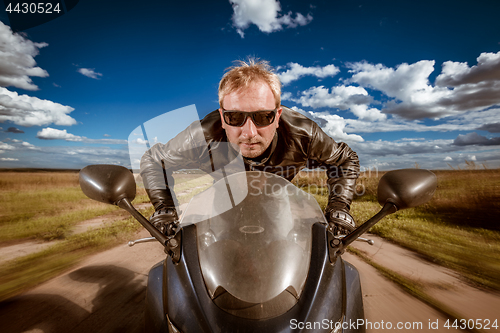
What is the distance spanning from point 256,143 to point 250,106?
36 centimetres

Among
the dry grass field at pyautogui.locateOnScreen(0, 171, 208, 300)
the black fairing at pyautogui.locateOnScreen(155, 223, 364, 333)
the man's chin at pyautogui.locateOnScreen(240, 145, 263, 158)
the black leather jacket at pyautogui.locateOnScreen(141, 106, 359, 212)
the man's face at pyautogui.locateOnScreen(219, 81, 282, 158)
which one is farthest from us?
the dry grass field at pyautogui.locateOnScreen(0, 171, 208, 300)

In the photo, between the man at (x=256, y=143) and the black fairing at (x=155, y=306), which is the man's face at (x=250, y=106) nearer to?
the man at (x=256, y=143)

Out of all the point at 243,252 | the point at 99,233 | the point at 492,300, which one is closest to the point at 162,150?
the point at 243,252

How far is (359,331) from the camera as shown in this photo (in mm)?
908

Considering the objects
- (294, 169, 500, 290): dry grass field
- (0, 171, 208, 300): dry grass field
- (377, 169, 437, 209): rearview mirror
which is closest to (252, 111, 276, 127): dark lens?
(0, 171, 208, 300): dry grass field

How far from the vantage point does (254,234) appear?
33.8 inches

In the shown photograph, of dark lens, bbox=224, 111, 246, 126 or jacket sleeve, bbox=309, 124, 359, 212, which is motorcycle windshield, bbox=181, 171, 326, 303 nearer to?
dark lens, bbox=224, 111, 246, 126

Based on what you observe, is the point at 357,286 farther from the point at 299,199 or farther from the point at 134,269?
the point at 134,269

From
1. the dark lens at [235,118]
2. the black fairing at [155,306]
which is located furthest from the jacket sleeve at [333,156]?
the black fairing at [155,306]

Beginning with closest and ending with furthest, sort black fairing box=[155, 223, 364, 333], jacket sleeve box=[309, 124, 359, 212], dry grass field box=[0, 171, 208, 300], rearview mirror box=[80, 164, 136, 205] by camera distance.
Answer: black fairing box=[155, 223, 364, 333]
rearview mirror box=[80, 164, 136, 205]
jacket sleeve box=[309, 124, 359, 212]
dry grass field box=[0, 171, 208, 300]

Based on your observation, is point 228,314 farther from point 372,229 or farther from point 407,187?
point 372,229

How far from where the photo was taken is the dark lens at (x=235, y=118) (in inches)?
77.2

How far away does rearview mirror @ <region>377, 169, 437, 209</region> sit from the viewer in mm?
944

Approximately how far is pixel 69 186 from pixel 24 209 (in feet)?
6.98
